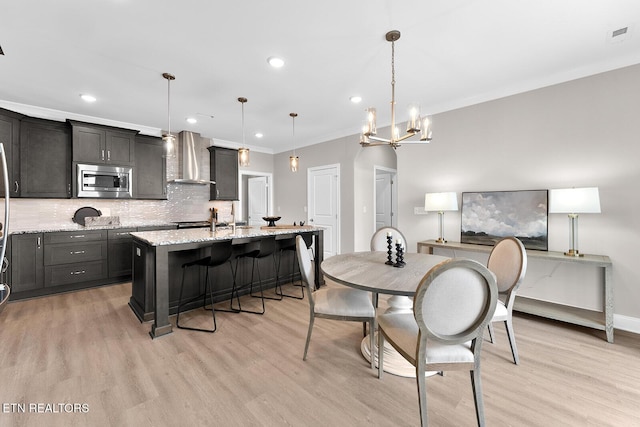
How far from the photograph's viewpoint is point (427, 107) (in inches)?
156

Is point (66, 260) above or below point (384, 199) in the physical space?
below

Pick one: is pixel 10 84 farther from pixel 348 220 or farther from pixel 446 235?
pixel 446 235

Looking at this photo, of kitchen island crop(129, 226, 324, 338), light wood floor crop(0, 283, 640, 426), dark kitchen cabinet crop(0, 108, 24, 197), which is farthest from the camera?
dark kitchen cabinet crop(0, 108, 24, 197)

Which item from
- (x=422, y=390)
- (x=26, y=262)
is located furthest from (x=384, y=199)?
(x=26, y=262)

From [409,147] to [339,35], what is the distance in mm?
2352

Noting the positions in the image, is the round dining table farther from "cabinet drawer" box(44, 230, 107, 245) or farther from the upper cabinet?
the upper cabinet

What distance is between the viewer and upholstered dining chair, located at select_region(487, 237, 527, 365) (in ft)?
7.09

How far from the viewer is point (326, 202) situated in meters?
5.73

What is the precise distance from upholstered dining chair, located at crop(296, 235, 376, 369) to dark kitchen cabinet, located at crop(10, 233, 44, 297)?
12.2ft

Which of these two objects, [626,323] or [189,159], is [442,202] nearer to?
[626,323]

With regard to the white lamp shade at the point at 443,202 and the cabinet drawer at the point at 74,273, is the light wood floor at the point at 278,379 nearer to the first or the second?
the cabinet drawer at the point at 74,273

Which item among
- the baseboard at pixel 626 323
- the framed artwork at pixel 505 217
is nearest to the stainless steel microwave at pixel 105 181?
the framed artwork at pixel 505 217

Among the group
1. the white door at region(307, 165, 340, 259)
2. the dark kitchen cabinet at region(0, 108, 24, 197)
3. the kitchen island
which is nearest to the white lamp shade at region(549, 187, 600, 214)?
the kitchen island

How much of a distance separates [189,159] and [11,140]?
222 centimetres
